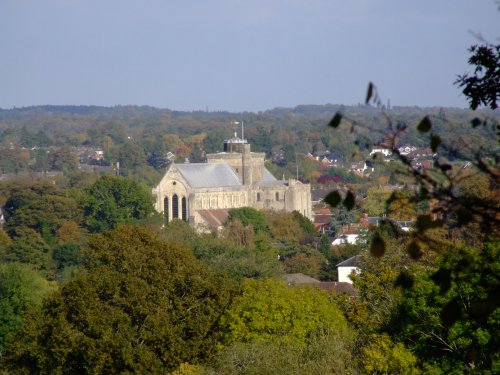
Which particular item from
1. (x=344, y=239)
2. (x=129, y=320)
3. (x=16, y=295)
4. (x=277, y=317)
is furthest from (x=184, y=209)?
(x=277, y=317)

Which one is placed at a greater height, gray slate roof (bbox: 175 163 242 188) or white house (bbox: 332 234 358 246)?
gray slate roof (bbox: 175 163 242 188)

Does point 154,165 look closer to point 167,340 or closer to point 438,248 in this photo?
point 167,340

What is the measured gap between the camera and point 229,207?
86.6 m

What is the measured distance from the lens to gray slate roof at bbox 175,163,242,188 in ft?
283

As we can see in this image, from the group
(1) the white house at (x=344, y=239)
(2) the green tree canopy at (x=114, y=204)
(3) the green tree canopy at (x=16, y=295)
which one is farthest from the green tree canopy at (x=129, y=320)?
(2) the green tree canopy at (x=114, y=204)

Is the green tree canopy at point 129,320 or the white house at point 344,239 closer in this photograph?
the green tree canopy at point 129,320

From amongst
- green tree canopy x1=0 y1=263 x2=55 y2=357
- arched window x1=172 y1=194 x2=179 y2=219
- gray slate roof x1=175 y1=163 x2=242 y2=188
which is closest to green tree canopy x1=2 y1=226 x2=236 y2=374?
green tree canopy x1=0 y1=263 x2=55 y2=357

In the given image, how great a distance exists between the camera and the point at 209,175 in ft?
288

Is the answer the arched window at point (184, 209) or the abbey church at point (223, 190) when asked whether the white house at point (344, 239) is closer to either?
the abbey church at point (223, 190)

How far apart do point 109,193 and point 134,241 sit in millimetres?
46613

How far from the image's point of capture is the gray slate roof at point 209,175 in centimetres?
8625

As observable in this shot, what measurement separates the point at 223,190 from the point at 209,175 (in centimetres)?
147

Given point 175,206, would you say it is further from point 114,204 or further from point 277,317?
point 277,317

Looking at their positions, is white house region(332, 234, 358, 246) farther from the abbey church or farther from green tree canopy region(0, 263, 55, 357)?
green tree canopy region(0, 263, 55, 357)
